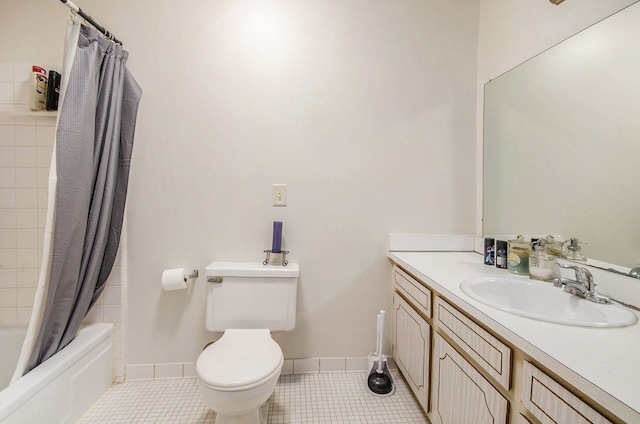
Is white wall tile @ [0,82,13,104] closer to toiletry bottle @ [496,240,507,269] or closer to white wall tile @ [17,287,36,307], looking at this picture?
white wall tile @ [17,287,36,307]

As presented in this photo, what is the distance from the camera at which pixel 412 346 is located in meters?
1.37

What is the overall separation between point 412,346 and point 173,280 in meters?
1.32

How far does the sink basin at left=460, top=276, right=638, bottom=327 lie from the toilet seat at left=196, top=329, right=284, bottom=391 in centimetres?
84

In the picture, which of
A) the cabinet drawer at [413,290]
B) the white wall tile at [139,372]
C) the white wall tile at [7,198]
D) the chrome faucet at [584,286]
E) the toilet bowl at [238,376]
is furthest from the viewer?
the white wall tile at [139,372]

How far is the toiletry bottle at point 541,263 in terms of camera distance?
A: 1090 mm

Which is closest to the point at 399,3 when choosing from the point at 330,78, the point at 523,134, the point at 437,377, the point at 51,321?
the point at 330,78

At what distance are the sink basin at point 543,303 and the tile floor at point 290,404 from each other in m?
0.75

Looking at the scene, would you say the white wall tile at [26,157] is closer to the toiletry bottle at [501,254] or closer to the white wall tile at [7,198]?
the white wall tile at [7,198]

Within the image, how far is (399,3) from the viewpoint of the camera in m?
1.62

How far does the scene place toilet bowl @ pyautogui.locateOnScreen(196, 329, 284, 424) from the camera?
1.01 metres

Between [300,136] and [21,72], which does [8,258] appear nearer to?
[21,72]

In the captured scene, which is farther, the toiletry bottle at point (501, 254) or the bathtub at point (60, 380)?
the toiletry bottle at point (501, 254)

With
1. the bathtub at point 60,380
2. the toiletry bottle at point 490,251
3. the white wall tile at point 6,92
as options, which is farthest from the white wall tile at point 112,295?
the toiletry bottle at point 490,251

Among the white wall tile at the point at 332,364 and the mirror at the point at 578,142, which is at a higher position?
the mirror at the point at 578,142
